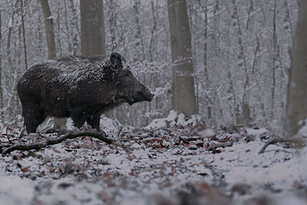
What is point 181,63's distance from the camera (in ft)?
37.3

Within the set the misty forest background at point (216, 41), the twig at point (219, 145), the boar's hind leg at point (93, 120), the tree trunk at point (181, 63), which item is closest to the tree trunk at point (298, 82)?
the twig at point (219, 145)

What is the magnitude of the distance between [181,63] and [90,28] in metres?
3.06

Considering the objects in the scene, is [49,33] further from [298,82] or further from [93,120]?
[298,82]

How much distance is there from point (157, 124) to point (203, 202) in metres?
9.16

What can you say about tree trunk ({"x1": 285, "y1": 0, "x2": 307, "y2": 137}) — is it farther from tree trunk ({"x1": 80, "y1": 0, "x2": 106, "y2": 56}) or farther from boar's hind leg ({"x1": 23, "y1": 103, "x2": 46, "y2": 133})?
tree trunk ({"x1": 80, "y1": 0, "x2": 106, "y2": 56})

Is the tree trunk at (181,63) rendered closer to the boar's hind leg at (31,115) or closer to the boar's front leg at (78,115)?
the boar's front leg at (78,115)

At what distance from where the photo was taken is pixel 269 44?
25453mm

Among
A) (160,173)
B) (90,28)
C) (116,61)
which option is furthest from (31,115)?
(160,173)

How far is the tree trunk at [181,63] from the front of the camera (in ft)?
37.3

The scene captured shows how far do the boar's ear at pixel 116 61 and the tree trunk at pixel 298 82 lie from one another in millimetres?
4320

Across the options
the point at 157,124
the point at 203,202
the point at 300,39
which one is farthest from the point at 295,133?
the point at 157,124

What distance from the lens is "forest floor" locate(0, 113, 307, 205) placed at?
178 cm

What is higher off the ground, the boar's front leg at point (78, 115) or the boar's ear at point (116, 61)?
the boar's ear at point (116, 61)

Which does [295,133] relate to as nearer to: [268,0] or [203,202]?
[203,202]
